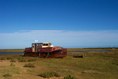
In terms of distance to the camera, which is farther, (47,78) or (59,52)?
(59,52)

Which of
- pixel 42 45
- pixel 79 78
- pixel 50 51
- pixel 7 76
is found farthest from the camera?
pixel 42 45

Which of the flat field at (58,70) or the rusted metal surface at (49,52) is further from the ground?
the rusted metal surface at (49,52)

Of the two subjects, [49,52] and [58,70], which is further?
[49,52]

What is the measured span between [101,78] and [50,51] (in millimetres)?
28774

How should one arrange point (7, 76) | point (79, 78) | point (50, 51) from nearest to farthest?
point (7, 76) < point (79, 78) < point (50, 51)

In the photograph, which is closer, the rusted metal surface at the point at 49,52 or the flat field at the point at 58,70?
the flat field at the point at 58,70

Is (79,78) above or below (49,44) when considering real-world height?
below

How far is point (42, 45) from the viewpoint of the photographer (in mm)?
50188

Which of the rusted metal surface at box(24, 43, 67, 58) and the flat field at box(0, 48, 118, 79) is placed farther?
the rusted metal surface at box(24, 43, 67, 58)

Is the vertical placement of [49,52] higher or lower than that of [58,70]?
higher

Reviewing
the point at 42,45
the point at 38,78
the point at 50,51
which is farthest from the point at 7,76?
the point at 42,45

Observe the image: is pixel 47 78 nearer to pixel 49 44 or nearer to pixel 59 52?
pixel 59 52

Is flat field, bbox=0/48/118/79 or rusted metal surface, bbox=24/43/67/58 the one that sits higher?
rusted metal surface, bbox=24/43/67/58

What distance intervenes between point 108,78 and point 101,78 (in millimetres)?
618
